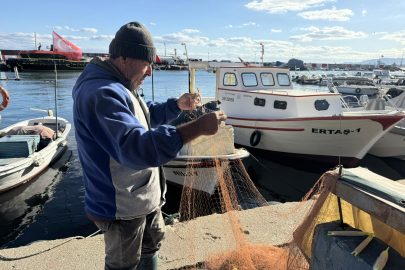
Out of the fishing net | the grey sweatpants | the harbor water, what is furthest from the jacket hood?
the harbor water

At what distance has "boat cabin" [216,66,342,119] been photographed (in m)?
9.85

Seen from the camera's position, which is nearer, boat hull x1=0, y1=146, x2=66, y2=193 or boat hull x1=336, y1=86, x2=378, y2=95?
boat hull x1=0, y1=146, x2=66, y2=193

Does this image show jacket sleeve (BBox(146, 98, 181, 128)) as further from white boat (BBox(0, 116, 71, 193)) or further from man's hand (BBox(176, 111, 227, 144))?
white boat (BBox(0, 116, 71, 193))

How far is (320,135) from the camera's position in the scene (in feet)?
29.6

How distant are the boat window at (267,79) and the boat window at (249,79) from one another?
0.34 m

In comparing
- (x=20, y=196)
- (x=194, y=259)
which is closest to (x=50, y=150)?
(x=20, y=196)

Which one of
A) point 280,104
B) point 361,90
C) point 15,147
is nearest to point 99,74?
point 15,147

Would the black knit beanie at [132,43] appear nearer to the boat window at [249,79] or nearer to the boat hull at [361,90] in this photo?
the boat window at [249,79]

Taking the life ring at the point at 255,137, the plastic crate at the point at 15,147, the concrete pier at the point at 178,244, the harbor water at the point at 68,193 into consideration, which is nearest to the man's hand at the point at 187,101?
the concrete pier at the point at 178,244

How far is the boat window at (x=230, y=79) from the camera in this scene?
11.2 meters

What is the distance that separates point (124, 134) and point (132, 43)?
2.00 feet

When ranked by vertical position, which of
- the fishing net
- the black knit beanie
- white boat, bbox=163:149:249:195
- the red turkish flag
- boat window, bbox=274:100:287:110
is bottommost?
white boat, bbox=163:149:249:195

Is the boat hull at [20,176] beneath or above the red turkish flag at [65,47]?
beneath

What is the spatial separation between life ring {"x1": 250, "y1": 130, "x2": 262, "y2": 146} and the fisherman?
8530 mm
